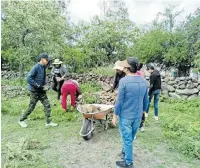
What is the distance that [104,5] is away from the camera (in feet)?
79.7

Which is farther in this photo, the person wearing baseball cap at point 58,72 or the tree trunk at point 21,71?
the tree trunk at point 21,71

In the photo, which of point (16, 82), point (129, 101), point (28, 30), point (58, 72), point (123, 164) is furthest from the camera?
point (16, 82)

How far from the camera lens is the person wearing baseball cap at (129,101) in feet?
15.2

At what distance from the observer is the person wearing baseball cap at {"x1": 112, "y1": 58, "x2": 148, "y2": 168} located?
15.2 feet

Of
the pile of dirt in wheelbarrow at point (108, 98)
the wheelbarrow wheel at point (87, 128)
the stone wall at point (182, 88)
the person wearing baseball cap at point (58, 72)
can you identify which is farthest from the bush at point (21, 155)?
the stone wall at point (182, 88)

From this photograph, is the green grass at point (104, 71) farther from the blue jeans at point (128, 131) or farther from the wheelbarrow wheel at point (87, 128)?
the blue jeans at point (128, 131)

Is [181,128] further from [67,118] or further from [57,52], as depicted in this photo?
[57,52]

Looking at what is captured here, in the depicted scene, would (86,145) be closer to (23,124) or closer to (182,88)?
(23,124)

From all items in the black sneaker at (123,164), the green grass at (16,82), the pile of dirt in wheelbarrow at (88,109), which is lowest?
the black sneaker at (123,164)

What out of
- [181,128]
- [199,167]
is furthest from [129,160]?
[181,128]

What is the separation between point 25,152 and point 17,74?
1130cm

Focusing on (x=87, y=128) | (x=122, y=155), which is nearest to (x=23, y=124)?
(x=87, y=128)

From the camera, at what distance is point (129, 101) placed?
470 centimetres

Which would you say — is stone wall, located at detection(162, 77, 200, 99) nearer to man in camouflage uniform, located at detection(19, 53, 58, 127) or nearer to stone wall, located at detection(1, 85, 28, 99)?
stone wall, located at detection(1, 85, 28, 99)
